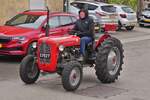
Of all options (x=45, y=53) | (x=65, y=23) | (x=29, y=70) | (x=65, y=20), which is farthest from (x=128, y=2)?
(x=45, y=53)

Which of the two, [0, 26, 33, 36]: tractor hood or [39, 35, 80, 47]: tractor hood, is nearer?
[39, 35, 80, 47]: tractor hood

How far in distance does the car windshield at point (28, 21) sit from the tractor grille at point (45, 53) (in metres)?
4.74

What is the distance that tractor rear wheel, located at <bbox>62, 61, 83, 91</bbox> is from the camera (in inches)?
377

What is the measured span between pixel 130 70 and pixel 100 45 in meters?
2.43

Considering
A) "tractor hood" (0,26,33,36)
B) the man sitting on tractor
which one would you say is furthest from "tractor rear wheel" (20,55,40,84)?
"tractor hood" (0,26,33,36)

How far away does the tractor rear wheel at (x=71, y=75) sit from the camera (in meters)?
9.58

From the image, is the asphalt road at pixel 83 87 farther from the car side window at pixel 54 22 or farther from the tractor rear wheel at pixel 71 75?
the car side window at pixel 54 22

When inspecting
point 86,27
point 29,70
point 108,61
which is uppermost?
point 86,27

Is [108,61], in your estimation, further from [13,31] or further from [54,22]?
[54,22]

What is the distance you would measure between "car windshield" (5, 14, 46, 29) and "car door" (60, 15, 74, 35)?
2.86ft

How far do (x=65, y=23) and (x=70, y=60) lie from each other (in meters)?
6.06

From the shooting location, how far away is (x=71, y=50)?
1048cm

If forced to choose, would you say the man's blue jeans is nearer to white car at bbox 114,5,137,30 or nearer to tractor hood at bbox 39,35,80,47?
tractor hood at bbox 39,35,80,47

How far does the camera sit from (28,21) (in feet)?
50.6
